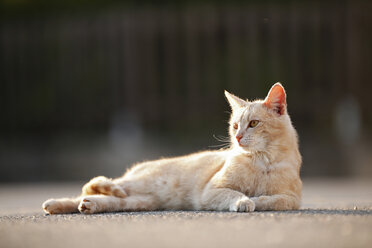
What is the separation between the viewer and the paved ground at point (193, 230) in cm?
205

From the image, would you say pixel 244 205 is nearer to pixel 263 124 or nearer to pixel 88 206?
pixel 263 124

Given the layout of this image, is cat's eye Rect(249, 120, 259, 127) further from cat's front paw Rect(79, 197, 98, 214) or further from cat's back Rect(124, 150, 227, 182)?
cat's front paw Rect(79, 197, 98, 214)

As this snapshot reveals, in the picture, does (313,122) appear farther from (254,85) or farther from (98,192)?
(98,192)

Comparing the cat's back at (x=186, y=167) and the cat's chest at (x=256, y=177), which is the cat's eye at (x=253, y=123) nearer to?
the cat's chest at (x=256, y=177)

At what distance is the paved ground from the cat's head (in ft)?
1.72

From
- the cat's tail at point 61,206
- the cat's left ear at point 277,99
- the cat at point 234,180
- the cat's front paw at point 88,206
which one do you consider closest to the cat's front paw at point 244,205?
the cat at point 234,180

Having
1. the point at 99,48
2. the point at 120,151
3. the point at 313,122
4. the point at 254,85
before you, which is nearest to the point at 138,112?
the point at 120,151

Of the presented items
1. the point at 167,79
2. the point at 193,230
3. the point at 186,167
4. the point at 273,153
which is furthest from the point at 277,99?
the point at 167,79

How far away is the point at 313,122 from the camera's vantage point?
7.45 metres

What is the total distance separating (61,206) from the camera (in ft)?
10.5

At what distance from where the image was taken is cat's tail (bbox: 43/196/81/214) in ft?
10.4

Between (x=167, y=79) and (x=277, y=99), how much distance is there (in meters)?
4.54

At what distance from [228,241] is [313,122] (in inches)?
222

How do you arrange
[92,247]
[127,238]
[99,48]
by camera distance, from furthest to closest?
[99,48]
[127,238]
[92,247]
